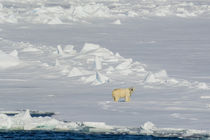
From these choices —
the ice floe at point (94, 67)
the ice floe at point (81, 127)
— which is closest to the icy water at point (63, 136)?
the ice floe at point (81, 127)

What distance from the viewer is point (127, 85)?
18266mm

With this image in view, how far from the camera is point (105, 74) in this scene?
A: 20.0 m

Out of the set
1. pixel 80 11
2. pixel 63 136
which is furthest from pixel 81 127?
pixel 80 11

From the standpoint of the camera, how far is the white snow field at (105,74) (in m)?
13.5

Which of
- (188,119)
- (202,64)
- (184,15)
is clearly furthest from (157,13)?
(188,119)

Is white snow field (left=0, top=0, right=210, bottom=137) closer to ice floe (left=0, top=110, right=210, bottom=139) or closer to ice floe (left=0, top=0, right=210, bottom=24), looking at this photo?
ice floe (left=0, top=110, right=210, bottom=139)

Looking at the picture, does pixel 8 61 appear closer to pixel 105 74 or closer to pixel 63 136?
pixel 105 74

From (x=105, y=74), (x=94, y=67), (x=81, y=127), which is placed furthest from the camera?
(x=94, y=67)

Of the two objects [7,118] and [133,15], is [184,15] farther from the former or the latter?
[7,118]

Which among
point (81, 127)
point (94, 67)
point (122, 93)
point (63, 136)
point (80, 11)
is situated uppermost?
point (80, 11)

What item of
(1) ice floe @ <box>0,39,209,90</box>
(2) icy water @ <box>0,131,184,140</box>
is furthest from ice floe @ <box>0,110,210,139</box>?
(1) ice floe @ <box>0,39,209,90</box>

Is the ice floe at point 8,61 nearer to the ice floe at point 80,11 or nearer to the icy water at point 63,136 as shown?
the icy water at point 63,136

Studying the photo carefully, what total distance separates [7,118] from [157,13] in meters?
35.5

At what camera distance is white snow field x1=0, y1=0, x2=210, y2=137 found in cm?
1346
